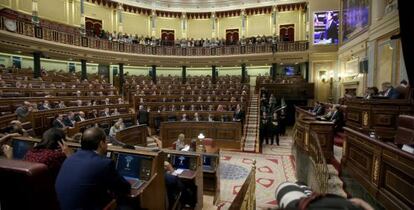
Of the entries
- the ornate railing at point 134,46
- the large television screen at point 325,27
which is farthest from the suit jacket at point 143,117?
the large television screen at point 325,27

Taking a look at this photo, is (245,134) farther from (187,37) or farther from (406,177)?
(187,37)

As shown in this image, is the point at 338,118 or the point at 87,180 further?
the point at 338,118

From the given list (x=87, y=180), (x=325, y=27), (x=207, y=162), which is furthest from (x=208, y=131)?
(x=325, y=27)

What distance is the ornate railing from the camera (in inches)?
402

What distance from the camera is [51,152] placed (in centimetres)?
212

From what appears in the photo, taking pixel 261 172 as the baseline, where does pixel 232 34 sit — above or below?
above

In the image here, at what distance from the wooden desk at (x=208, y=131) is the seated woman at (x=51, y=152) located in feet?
19.6

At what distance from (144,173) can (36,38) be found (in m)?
11.1

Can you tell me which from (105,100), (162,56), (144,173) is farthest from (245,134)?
(162,56)

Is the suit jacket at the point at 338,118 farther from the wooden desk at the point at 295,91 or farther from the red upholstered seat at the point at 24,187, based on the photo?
the wooden desk at the point at 295,91

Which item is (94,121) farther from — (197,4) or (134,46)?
(197,4)

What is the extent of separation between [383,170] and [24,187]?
9.95 ft

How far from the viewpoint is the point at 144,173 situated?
262 centimetres

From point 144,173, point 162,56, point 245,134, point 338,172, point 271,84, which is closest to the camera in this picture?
point 144,173
